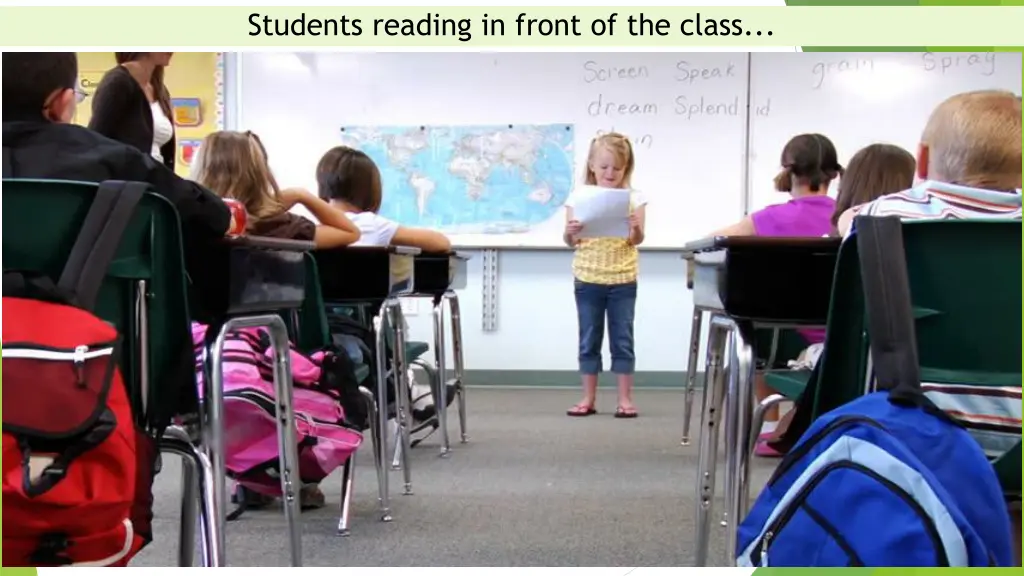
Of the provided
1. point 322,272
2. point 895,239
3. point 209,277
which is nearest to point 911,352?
point 895,239

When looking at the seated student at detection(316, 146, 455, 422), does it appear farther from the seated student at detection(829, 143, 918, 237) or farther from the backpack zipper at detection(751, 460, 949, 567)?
the backpack zipper at detection(751, 460, 949, 567)

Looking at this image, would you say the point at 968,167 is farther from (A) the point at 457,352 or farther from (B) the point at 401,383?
(A) the point at 457,352

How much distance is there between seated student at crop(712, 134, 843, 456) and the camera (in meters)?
2.84

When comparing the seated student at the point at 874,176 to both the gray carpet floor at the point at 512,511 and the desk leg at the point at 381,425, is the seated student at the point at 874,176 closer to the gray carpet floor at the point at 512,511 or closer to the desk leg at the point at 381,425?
the gray carpet floor at the point at 512,511

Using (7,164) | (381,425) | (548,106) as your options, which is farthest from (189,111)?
(7,164)

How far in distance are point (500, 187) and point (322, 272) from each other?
9.07ft

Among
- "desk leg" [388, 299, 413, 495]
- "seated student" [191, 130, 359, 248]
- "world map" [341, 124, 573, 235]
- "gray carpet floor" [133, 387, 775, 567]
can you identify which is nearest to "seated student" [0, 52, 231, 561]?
"gray carpet floor" [133, 387, 775, 567]

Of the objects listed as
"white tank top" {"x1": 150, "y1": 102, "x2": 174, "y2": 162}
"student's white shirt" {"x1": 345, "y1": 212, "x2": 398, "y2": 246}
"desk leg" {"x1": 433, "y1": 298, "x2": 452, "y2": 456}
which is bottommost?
"desk leg" {"x1": 433, "y1": 298, "x2": 452, "y2": 456}

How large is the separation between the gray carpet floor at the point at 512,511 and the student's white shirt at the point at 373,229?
0.68 meters

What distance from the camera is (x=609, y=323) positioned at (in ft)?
13.3

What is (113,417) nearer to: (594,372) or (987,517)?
(987,517)

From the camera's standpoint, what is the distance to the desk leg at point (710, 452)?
1622 mm

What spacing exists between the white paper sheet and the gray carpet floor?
0.76 m

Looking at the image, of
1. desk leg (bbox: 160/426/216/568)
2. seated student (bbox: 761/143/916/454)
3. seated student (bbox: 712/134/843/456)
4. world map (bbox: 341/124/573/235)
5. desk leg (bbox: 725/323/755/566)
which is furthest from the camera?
world map (bbox: 341/124/573/235)
